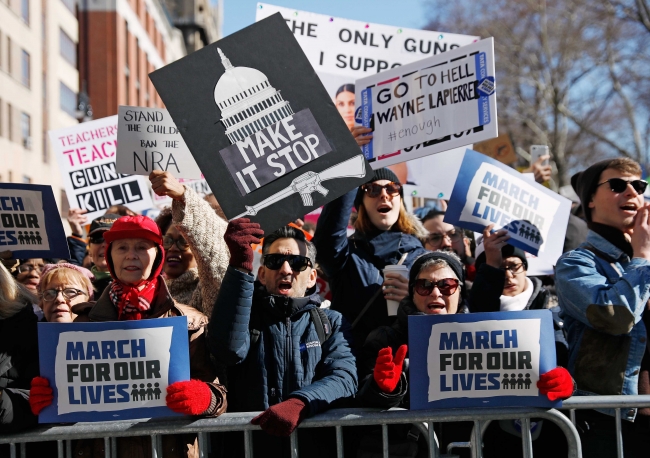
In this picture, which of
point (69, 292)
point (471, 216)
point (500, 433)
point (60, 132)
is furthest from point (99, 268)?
point (500, 433)

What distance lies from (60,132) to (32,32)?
27004 mm

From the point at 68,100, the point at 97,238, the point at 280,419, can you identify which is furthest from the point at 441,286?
the point at 68,100

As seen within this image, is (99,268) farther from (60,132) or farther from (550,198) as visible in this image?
(550,198)

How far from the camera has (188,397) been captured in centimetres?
337

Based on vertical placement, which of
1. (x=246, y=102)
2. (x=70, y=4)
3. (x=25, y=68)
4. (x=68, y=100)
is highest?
(x=70, y=4)

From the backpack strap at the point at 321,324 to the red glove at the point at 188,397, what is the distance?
0.65 meters

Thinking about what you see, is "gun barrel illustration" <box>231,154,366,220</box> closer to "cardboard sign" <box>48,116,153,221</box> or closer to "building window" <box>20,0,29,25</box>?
"cardboard sign" <box>48,116,153,221</box>

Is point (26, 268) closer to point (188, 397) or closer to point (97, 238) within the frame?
point (97, 238)

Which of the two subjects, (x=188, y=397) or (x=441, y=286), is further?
(x=441, y=286)

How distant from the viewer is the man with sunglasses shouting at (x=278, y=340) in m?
3.53

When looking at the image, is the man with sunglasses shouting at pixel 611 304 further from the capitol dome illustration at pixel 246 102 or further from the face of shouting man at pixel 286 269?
the capitol dome illustration at pixel 246 102

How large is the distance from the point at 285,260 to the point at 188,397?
2.97ft

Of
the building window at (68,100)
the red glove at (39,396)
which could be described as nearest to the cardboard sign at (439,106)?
the red glove at (39,396)

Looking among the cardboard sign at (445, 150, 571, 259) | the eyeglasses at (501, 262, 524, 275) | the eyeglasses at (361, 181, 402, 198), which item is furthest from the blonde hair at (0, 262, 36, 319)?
the eyeglasses at (501, 262, 524, 275)
